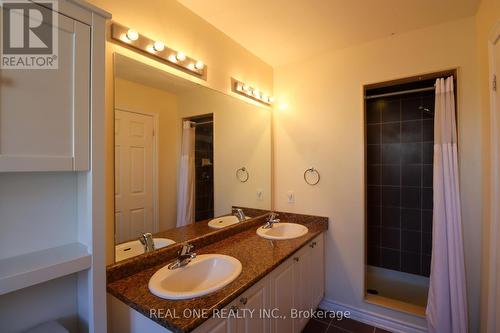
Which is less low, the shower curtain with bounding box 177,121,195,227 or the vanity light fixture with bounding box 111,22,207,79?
the vanity light fixture with bounding box 111,22,207,79

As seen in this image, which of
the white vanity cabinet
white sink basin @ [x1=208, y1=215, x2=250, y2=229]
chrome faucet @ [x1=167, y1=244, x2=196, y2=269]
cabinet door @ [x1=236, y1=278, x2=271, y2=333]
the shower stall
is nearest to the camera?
the white vanity cabinet

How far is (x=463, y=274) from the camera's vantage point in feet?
5.63

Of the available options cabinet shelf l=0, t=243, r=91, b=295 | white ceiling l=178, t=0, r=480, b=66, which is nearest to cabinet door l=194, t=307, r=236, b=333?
cabinet shelf l=0, t=243, r=91, b=295

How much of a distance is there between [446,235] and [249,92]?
1987mm

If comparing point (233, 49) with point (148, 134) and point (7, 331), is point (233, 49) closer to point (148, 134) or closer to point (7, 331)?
point (148, 134)

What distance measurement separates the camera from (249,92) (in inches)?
90.2

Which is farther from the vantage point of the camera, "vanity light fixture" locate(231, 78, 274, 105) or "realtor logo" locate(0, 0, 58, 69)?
"vanity light fixture" locate(231, 78, 274, 105)

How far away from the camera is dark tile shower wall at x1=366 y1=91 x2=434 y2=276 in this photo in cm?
284

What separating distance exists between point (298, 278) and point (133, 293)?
1.19 metres

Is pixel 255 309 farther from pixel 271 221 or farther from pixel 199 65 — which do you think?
pixel 199 65

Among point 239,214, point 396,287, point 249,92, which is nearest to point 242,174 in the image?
point 239,214

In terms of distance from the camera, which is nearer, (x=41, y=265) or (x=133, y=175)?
(x=41, y=265)

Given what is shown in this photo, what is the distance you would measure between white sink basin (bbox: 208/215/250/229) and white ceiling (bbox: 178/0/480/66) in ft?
5.12

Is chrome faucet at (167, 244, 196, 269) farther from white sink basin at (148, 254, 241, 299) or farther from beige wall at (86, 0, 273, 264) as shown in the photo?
beige wall at (86, 0, 273, 264)
